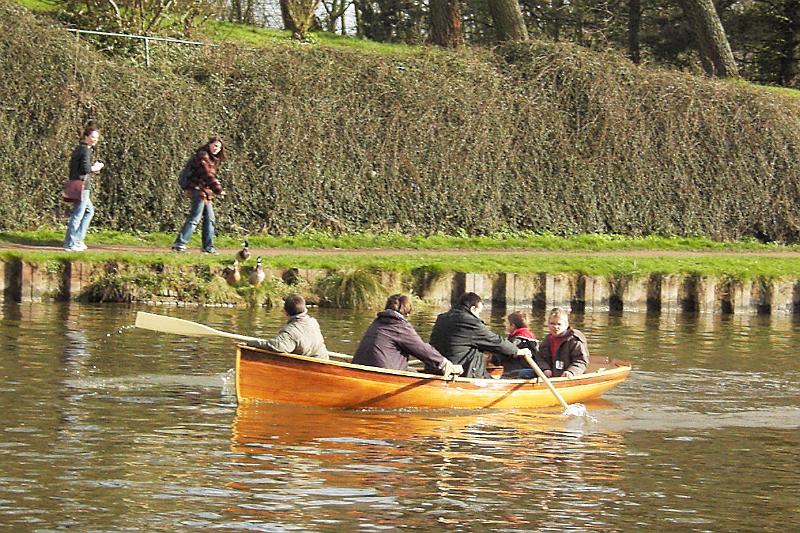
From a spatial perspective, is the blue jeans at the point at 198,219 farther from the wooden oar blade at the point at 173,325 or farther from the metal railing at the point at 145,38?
the wooden oar blade at the point at 173,325

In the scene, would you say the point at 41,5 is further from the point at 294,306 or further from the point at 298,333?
the point at 298,333

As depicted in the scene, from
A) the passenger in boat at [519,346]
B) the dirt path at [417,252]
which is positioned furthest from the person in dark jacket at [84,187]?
the passenger in boat at [519,346]

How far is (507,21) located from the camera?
36.1m

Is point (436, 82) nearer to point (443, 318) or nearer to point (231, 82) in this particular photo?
point (231, 82)

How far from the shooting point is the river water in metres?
11.6

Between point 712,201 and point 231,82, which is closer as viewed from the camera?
point 231,82

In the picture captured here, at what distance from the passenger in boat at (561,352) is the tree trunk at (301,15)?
63.3 feet

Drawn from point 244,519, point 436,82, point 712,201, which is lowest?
point 244,519

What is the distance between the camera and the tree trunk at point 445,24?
121 ft

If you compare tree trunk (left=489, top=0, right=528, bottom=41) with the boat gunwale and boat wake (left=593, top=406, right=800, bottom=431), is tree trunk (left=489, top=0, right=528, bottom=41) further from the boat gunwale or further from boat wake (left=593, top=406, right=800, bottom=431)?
boat wake (left=593, top=406, right=800, bottom=431)

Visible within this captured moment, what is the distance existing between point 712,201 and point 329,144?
840 cm

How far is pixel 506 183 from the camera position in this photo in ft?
106

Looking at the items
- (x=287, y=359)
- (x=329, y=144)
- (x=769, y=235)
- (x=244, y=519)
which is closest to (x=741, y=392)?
(x=287, y=359)

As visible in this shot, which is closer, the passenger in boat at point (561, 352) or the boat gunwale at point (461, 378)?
the boat gunwale at point (461, 378)
